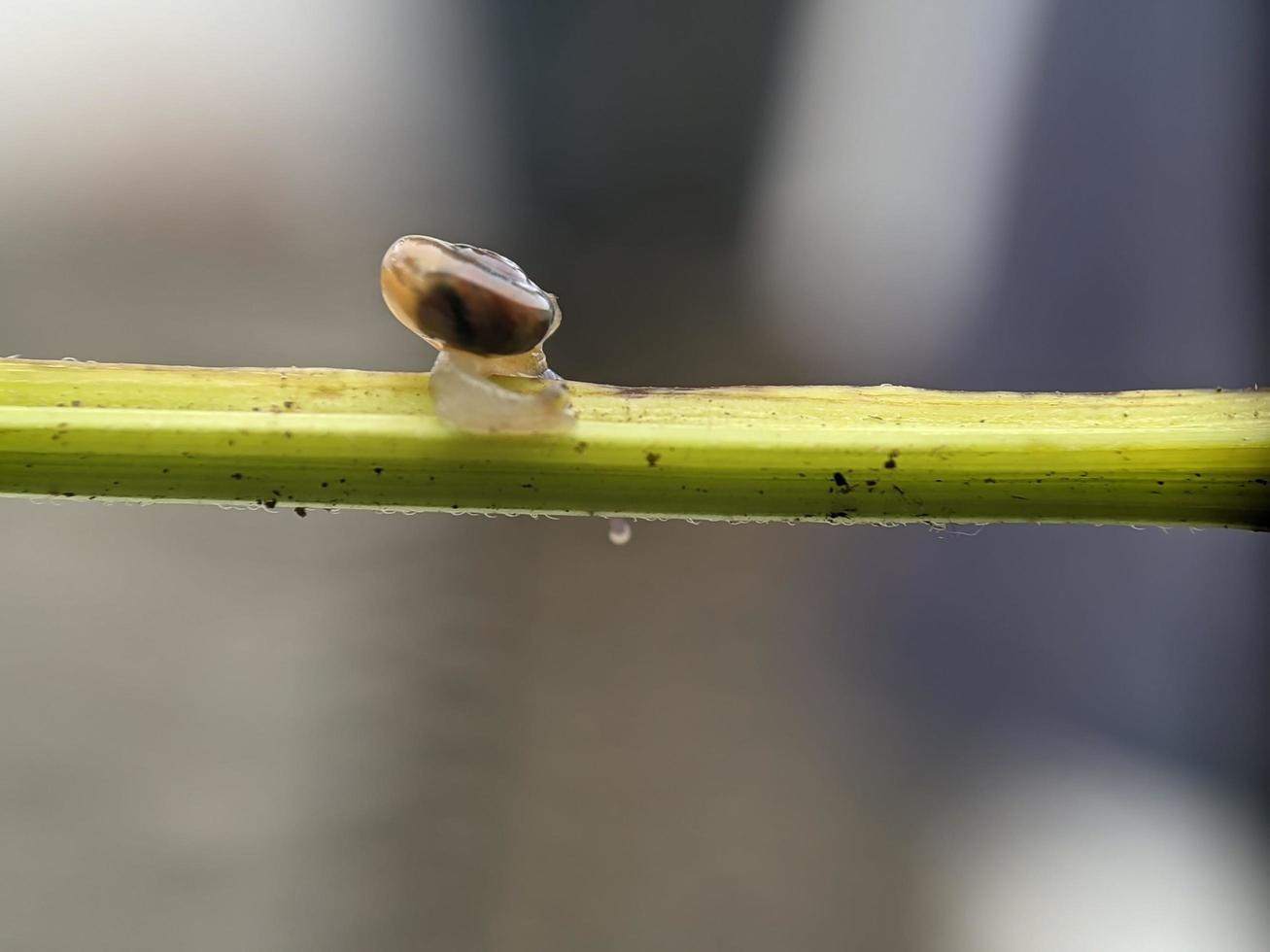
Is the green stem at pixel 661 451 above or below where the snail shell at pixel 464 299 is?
below

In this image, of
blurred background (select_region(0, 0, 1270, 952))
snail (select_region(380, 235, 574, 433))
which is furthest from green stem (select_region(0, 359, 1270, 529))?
blurred background (select_region(0, 0, 1270, 952))

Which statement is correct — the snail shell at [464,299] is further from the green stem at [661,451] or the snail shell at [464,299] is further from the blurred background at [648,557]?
the blurred background at [648,557]

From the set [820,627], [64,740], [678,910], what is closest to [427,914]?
[678,910]

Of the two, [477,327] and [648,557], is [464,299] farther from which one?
[648,557]

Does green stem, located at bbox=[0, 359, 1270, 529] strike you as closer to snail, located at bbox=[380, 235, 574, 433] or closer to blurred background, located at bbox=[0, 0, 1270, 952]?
snail, located at bbox=[380, 235, 574, 433]

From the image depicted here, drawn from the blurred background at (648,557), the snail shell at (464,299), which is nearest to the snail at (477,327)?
the snail shell at (464,299)
